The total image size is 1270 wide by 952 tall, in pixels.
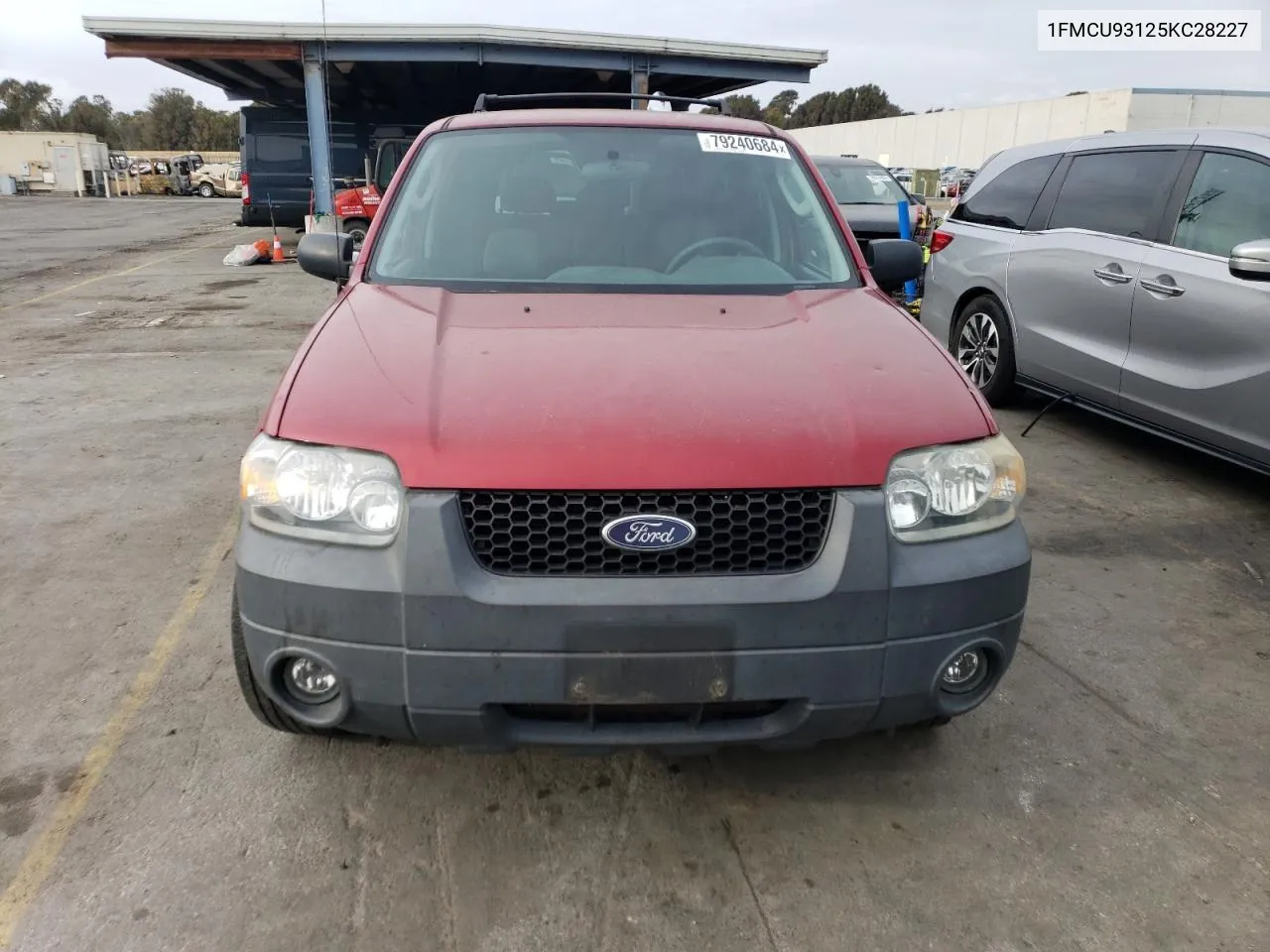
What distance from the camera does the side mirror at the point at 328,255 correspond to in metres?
3.59

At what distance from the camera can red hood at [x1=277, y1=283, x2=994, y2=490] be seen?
2.00 meters

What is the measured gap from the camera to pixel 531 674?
200 cm

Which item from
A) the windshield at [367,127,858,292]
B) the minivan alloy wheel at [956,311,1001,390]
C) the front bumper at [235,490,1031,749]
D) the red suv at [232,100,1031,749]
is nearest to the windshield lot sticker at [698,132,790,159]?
the windshield at [367,127,858,292]

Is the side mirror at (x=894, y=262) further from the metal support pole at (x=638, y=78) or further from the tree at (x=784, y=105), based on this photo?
the tree at (x=784, y=105)

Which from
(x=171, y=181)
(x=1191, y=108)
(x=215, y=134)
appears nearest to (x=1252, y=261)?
(x=1191, y=108)

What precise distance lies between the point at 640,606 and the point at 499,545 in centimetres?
32

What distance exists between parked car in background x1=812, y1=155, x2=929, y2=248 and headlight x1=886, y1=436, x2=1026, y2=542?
896cm

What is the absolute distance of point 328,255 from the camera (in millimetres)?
3582

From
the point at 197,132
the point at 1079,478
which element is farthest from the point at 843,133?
the point at 1079,478

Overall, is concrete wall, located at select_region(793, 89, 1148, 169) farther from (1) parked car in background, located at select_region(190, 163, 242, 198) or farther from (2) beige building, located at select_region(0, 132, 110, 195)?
(2) beige building, located at select_region(0, 132, 110, 195)

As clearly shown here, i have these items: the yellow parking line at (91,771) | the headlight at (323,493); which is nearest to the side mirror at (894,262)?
the headlight at (323,493)

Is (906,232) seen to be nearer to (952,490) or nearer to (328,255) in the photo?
(328,255)

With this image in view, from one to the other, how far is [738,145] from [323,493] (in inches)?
86.2

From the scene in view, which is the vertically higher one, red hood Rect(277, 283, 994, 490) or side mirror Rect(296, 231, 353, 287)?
side mirror Rect(296, 231, 353, 287)
